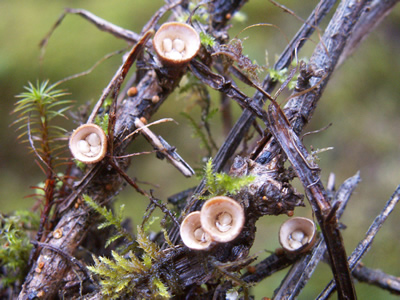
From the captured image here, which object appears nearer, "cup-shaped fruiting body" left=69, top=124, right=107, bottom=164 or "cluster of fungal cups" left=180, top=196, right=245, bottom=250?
"cluster of fungal cups" left=180, top=196, right=245, bottom=250

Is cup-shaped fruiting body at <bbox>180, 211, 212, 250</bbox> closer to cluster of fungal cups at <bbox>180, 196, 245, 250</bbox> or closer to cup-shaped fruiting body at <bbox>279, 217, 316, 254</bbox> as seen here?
cluster of fungal cups at <bbox>180, 196, 245, 250</bbox>

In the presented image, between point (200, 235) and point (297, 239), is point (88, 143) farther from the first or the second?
point (297, 239)

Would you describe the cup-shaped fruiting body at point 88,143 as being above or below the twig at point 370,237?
above

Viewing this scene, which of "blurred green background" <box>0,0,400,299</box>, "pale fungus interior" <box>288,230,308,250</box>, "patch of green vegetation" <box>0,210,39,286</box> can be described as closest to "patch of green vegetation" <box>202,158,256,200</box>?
"pale fungus interior" <box>288,230,308,250</box>

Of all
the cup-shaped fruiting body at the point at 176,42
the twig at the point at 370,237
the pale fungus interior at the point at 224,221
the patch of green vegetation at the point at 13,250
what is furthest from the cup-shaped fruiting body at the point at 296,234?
the patch of green vegetation at the point at 13,250

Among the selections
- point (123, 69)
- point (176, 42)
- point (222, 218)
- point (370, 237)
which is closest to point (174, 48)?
point (176, 42)

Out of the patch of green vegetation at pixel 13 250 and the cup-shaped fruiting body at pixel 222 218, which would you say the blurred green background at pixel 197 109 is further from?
the cup-shaped fruiting body at pixel 222 218
